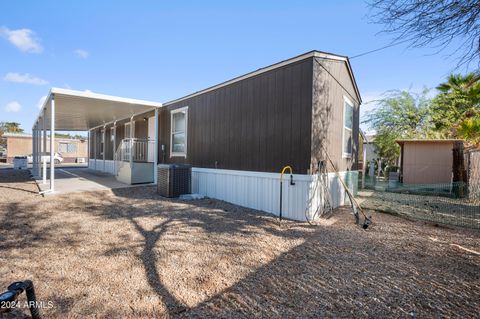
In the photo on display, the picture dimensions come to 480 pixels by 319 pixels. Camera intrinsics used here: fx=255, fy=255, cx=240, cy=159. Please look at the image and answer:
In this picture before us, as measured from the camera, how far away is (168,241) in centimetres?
367

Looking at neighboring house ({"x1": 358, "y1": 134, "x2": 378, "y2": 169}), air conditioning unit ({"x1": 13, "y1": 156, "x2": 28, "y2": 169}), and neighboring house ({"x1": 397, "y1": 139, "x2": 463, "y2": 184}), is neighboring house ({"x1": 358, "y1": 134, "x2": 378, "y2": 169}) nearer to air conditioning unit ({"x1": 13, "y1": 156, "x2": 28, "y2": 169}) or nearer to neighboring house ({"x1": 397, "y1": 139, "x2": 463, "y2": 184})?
neighboring house ({"x1": 397, "y1": 139, "x2": 463, "y2": 184})

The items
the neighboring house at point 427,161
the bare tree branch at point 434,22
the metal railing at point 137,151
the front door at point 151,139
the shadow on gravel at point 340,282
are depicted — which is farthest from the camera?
the neighboring house at point 427,161

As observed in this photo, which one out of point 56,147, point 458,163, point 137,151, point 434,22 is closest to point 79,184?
point 137,151

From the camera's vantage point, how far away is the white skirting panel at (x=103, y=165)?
553 inches

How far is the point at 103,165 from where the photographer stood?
49.6 ft

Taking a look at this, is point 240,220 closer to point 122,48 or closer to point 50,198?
point 50,198

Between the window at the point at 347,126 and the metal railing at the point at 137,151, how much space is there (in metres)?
7.18

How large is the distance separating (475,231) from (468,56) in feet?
10.3

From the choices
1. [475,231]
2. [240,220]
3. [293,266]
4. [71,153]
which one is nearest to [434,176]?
[475,231]

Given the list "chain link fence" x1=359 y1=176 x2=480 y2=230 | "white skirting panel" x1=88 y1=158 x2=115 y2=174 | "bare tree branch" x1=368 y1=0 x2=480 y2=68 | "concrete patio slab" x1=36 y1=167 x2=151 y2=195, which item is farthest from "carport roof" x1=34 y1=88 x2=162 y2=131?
"chain link fence" x1=359 y1=176 x2=480 y2=230

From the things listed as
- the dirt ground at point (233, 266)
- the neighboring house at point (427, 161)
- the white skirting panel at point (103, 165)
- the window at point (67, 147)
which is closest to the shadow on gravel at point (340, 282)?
the dirt ground at point (233, 266)

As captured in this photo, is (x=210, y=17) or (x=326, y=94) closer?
(x=326, y=94)

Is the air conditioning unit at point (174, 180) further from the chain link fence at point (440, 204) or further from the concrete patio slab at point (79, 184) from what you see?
the chain link fence at point (440, 204)

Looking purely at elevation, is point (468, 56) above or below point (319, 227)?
above
